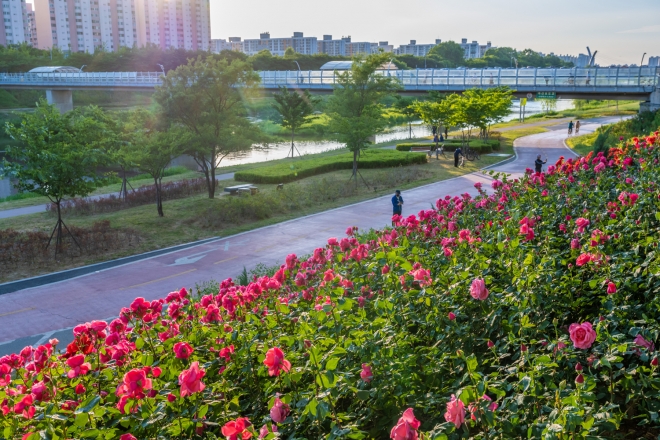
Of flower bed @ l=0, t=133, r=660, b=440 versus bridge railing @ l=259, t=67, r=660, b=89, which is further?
bridge railing @ l=259, t=67, r=660, b=89

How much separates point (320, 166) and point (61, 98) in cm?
5573

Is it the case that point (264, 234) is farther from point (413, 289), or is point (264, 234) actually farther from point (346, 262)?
point (413, 289)

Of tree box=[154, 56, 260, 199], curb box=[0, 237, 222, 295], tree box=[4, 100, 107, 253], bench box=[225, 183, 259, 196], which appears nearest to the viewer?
curb box=[0, 237, 222, 295]

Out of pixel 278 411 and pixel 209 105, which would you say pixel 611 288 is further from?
pixel 209 105

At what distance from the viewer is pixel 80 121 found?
18391 millimetres

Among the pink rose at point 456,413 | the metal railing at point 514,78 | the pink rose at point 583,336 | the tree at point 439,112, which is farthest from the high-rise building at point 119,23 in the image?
the pink rose at point 456,413

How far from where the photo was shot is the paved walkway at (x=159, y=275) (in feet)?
40.4

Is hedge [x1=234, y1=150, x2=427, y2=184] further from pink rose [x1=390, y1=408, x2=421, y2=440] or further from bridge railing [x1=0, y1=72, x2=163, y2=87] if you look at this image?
bridge railing [x1=0, y1=72, x2=163, y2=87]

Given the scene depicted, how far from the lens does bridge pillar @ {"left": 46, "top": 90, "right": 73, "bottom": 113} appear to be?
241 ft

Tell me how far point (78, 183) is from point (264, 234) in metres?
5.68

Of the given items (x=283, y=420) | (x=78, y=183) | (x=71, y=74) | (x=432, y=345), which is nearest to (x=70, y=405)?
(x=283, y=420)

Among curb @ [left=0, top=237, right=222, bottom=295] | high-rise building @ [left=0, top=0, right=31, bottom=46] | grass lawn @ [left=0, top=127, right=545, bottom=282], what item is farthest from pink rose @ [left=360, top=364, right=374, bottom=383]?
high-rise building @ [left=0, top=0, right=31, bottom=46]

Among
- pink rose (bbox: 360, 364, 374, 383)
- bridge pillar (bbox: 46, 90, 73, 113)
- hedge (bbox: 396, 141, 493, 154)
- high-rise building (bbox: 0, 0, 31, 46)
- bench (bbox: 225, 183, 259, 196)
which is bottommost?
bench (bbox: 225, 183, 259, 196)

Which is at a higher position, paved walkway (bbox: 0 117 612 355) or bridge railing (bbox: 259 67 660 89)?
bridge railing (bbox: 259 67 660 89)
